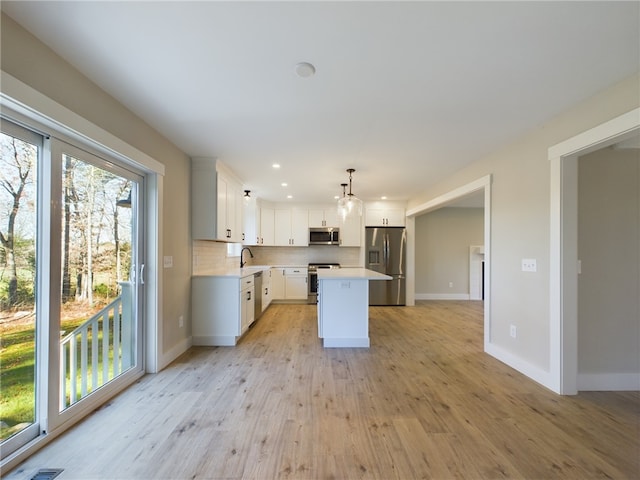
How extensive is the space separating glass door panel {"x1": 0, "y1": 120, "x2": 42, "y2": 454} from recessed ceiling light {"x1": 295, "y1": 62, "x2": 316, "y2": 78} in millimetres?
1651

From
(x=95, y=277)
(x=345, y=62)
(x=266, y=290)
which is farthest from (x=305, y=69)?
(x=266, y=290)

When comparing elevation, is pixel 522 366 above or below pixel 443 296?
above

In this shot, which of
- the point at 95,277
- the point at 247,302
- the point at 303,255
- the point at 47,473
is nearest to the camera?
the point at 47,473

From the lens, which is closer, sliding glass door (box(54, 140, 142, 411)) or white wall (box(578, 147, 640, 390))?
sliding glass door (box(54, 140, 142, 411))

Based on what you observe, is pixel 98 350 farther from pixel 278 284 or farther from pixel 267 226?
pixel 267 226

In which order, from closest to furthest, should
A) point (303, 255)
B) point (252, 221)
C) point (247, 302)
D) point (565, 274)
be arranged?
point (565, 274) → point (247, 302) → point (252, 221) → point (303, 255)

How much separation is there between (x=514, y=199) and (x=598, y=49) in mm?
1503

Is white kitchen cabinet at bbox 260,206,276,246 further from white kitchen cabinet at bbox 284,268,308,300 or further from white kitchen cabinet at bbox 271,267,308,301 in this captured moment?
white kitchen cabinet at bbox 284,268,308,300

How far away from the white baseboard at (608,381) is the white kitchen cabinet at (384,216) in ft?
13.5

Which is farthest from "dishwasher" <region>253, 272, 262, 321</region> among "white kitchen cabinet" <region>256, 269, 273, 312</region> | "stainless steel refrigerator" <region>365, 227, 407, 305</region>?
"stainless steel refrigerator" <region>365, 227, 407, 305</region>

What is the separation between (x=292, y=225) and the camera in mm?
6309

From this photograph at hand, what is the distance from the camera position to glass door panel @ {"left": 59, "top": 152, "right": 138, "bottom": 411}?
187cm

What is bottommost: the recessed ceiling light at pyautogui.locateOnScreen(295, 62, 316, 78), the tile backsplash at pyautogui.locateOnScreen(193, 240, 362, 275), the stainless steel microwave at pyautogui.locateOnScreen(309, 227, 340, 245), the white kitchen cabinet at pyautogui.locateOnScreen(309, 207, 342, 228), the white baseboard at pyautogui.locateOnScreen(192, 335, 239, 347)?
the white baseboard at pyautogui.locateOnScreen(192, 335, 239, 347)

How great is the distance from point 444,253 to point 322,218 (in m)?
3.16
